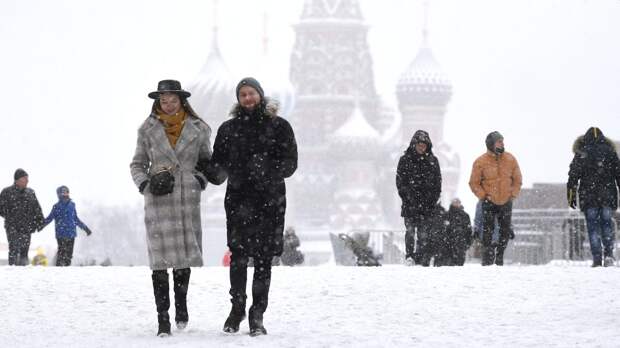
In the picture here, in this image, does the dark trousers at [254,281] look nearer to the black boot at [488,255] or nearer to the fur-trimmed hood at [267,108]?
the fur-trimmed hood at [267,108]

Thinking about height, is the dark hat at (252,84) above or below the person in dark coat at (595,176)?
above

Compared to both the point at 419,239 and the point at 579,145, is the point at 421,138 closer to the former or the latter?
the point at 419,239

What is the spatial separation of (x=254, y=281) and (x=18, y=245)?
8.47m

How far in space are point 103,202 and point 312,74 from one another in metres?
16.6

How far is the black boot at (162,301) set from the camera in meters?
9.39

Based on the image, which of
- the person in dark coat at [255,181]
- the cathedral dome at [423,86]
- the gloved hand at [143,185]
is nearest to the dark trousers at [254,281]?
the person in dark coat at [255,181]

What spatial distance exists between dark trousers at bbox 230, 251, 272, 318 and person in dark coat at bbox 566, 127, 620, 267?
5.59 m

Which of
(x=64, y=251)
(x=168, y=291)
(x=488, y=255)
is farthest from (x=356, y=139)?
(x=168, y=291)

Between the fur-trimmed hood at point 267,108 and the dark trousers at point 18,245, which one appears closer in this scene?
the fur-trimmed hood at point 267,108

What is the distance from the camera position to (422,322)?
10180mm

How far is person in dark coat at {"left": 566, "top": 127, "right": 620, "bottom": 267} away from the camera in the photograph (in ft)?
47.8

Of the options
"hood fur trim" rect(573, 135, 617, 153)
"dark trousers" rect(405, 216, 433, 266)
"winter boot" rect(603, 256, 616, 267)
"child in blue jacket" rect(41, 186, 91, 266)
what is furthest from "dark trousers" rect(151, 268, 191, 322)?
"child in blue jacket" rect(41, 186, 91, 266)

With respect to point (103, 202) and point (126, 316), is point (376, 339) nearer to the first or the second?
point (126, 316)

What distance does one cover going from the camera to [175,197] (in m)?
9.43
